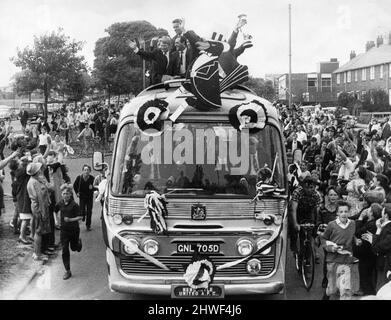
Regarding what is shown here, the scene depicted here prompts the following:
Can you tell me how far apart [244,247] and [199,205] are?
760 mm

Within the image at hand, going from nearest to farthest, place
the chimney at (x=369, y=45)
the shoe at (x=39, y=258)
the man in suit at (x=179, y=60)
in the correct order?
the man in suit at (x=179, y=60) < the shoe at (x=39, y=258) < the chimney at (x=369, y=45)

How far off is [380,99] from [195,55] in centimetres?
3687

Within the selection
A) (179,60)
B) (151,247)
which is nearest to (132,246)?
(151,247)

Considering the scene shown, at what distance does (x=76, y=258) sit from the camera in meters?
11.1

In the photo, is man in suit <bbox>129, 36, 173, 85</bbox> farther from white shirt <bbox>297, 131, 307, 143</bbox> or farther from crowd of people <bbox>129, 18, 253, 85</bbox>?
white shirt <bbox>297, 131, 307, 143</bbox>

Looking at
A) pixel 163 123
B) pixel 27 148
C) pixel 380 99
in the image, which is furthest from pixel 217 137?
pixel 380 99

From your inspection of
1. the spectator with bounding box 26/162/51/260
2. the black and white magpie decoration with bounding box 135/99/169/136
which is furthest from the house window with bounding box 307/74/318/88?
the black and white magpie decoration with bounding box 135/99/169/136

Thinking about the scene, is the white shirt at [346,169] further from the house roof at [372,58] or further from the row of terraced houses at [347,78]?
the house roof at [372,58]

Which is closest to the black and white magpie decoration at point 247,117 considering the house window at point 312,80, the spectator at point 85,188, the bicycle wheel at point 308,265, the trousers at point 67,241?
the bicycle wheel at point 308,265

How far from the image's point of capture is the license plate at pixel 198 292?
755cm

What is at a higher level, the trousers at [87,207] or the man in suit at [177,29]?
the man in suit at [177,29]

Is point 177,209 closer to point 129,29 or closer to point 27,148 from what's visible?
point 27,148

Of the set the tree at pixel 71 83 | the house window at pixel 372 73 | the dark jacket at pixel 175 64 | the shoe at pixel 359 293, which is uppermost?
the house window at pixel 372 73

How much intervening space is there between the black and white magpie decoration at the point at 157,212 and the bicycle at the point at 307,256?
9.16 ft
